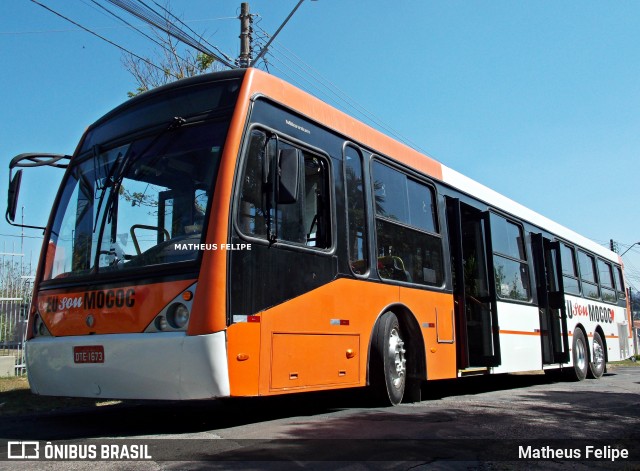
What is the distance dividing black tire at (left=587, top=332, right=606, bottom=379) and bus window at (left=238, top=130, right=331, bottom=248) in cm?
980

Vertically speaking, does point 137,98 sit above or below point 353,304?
above

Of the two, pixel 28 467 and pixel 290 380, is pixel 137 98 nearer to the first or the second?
pixel 290 380

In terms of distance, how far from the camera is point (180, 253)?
16.6ft

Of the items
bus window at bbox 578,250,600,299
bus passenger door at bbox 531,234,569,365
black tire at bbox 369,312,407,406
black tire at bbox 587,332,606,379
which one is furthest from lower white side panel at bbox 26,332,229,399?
bus window at bbox 578,250,600,299

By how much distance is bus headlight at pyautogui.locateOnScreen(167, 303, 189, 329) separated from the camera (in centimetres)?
483

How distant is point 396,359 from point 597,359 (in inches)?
349

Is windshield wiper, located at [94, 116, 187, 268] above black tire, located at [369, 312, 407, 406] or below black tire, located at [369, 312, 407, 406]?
above

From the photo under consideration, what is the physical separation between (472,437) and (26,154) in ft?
17.2

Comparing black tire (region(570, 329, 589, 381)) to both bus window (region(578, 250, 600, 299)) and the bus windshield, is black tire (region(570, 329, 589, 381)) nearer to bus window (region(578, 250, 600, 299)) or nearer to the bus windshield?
bus window (region(578, 250, 600, 299))

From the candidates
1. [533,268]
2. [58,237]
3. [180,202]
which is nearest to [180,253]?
[180,202]

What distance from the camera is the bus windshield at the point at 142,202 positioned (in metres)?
5.23

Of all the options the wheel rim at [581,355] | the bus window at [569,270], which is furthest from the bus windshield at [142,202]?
the wheel rim at [581,355]

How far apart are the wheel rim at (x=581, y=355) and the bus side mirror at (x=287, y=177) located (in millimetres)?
9615

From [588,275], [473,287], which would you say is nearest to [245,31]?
[473,287]
